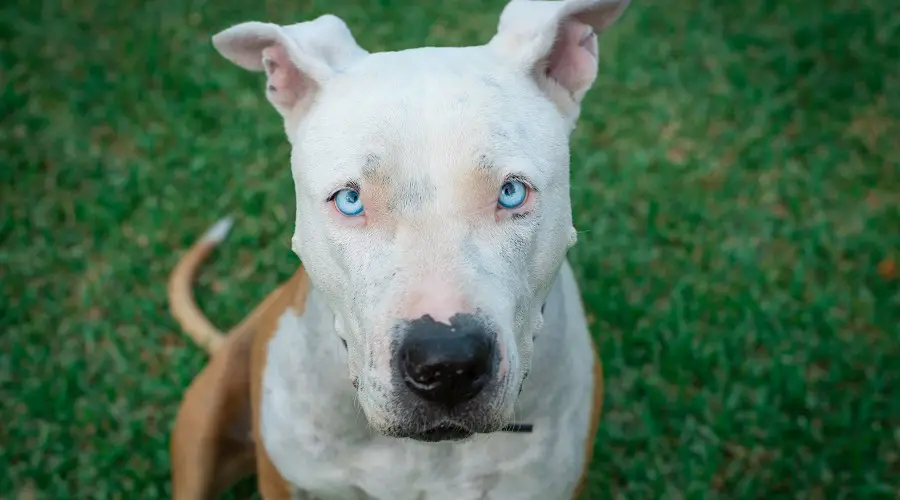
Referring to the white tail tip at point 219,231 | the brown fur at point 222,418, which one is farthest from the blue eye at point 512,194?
the white tail tip at point 219,231

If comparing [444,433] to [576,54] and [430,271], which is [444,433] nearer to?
[430,271]

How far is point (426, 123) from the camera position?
6.82 ft

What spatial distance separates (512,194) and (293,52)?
730 millimetres

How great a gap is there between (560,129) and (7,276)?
3145 millimetres

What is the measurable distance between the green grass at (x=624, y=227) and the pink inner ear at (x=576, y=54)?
1502mm

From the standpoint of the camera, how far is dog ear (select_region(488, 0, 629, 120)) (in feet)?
7.72

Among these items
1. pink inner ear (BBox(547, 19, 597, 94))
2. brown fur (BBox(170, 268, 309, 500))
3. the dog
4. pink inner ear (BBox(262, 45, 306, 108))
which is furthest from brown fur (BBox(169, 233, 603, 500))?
pink inner ear (BBox(547, 19, 597, 94))

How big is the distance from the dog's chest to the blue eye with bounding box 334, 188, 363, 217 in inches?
22.6

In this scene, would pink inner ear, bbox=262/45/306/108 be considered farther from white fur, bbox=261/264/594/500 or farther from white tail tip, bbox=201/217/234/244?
white tail tip, bbox=201/217/234/244

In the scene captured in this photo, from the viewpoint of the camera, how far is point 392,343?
194 cm

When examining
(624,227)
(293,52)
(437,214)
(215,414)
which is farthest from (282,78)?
(624,227)

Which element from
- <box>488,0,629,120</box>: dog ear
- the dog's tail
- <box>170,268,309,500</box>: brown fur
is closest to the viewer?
<box>488,0,629,120</box>: dog ear

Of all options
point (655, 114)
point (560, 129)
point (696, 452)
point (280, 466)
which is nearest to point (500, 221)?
point (560, 129)

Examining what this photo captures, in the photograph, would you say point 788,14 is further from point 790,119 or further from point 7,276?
point 7,276
